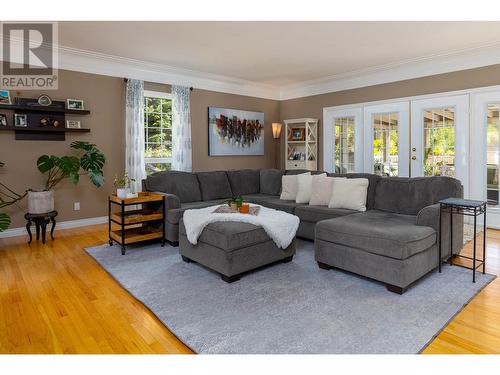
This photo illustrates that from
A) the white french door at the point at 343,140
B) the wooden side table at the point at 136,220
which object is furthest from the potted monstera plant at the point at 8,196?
the white french door at the point at 343,140

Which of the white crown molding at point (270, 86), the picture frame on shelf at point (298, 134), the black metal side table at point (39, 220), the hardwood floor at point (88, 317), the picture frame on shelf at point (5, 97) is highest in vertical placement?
the white crown molding at point (270, 86)

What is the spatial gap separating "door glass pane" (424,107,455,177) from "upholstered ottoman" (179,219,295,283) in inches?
138

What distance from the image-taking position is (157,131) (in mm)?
5852

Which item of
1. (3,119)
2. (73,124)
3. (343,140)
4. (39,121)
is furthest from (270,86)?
(3,119)

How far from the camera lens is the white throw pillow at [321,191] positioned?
4.16 metres

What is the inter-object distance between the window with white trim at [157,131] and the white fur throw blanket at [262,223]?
111 inches

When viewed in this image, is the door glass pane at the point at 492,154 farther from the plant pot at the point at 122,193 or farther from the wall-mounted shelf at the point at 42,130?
the wall-mounted shelf at the point at 42,130

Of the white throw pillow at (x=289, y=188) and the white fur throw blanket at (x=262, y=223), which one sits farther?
the white throw pillow at (x=289, y=188)

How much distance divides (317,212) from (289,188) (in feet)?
2.88

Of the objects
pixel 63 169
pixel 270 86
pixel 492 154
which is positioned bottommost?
pixel 63 169

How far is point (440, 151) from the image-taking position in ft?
17.4

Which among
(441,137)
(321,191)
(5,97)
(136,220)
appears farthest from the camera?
(441,137)

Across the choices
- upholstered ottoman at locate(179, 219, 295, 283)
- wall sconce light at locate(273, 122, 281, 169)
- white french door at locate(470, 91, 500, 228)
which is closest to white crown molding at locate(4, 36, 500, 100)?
white french door at locate(470, 91, 500, 228)

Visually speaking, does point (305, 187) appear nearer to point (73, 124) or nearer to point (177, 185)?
point (177, 185)
